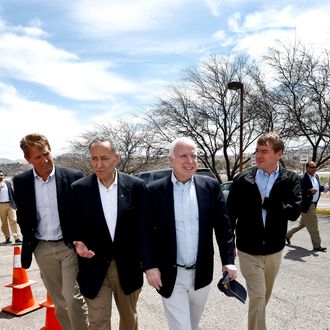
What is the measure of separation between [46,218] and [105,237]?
83cm

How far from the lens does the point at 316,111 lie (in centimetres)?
1599

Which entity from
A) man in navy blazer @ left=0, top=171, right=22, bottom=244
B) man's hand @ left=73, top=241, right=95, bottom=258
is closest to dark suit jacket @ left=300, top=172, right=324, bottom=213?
man's hand @ left=73, top=241, right=95, bottom=258

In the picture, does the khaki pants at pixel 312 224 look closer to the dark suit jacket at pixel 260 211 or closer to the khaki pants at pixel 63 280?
the dark suit jacket at pixel 260 211

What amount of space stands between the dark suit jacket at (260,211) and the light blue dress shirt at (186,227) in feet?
2.47

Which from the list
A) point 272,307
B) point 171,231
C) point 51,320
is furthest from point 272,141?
point 51,320

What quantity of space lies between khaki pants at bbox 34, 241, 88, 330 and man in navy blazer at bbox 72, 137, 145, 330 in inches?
11.5

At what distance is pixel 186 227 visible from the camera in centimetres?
248

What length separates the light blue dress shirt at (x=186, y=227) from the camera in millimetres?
2482

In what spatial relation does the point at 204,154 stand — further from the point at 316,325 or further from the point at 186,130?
the point at 316,325

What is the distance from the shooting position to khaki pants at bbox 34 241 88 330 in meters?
2.90

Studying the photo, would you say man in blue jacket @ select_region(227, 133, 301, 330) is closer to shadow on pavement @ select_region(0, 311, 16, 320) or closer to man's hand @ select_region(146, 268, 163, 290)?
man's hand @ select_region(146, 268, 163, 290)

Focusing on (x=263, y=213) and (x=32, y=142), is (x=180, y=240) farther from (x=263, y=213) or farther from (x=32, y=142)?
(x=32, y=142)

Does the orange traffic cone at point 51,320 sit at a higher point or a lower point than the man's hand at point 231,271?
lower

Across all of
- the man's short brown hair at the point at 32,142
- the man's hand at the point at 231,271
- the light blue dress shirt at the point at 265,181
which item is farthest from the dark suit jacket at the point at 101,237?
the light blue dress shirt at the point at 265,181
